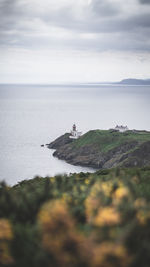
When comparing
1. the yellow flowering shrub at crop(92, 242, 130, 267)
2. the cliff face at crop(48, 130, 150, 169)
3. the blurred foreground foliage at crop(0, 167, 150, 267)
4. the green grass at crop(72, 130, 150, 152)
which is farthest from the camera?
the green grass at crop(72, 130, 150, 152)

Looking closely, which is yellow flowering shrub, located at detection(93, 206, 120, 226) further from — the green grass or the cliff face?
the green grass

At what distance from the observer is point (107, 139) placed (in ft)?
367

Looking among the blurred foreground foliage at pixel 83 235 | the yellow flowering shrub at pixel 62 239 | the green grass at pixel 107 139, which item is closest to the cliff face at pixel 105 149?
the green grass at pixel 107 139

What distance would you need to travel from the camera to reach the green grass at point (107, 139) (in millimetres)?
105944

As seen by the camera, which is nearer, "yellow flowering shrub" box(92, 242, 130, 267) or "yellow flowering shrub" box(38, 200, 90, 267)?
"yellow flowering shrub" box(92, 242, 130, 267)

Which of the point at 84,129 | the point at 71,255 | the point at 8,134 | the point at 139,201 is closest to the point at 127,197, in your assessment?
the point at 139,201

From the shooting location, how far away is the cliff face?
89625 mm

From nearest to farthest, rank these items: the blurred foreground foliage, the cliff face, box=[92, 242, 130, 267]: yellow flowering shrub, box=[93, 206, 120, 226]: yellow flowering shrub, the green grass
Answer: box=[92, 242, 130, 267]: yellow flowering shrub < the blurred foreground foliage < box=[93, 206, 120, 226]: yellow flowering shrub < the cliff face < the green grass

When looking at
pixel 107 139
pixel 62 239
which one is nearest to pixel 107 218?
pixel 62 239

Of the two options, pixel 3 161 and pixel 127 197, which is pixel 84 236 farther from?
pixel 3 161

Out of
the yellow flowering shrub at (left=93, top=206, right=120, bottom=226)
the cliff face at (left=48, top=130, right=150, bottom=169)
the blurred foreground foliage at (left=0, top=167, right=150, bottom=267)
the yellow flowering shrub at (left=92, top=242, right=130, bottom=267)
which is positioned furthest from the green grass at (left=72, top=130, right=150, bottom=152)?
the yellow flowering shrub at (left=92, top=242, right=130, bottom=267)

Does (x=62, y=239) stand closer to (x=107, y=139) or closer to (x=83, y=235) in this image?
(x=83, y=235)

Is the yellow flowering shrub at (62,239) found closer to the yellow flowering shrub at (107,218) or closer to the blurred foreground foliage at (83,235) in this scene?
the blurred foreground foliage at (83,235)

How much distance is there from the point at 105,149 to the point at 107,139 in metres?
8.21
